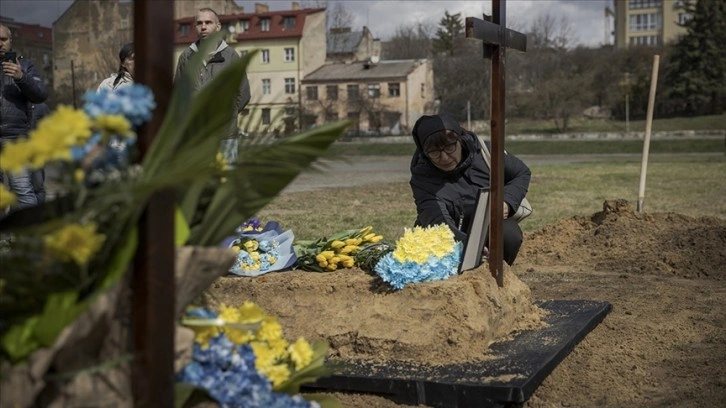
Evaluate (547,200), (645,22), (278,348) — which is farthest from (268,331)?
(645,22)

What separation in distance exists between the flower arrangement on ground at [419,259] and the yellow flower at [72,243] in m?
2.71

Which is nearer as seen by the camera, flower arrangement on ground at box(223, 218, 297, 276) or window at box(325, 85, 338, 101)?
flower arrangement on ground at box(223, 218, 297, 276)

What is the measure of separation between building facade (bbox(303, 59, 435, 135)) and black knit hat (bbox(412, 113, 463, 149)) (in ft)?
201

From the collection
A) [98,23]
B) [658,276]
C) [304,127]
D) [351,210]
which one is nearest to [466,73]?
[98,23]

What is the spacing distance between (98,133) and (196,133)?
0.82 ft

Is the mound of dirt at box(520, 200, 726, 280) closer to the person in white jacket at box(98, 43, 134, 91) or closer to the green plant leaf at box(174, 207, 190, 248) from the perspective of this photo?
the person in white jacket at box(98, 43, 134, 91)

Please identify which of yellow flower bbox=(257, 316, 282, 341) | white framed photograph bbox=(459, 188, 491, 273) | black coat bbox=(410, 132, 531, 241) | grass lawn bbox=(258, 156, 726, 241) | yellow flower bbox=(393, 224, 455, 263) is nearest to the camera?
yellow flower bbox=(257, 316, 282, 341)

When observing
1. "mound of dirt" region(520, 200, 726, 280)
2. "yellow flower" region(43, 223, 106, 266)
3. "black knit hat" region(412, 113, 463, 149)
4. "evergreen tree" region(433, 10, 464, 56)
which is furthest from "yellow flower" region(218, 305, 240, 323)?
"evergreen tree" region(433, 10, 464, 56)

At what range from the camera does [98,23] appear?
2581 inches

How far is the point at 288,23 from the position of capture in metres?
75.1

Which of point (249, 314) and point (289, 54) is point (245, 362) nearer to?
point (249, 314)

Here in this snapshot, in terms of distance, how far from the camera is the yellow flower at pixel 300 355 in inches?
117

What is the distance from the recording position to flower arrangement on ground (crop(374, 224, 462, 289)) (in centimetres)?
478

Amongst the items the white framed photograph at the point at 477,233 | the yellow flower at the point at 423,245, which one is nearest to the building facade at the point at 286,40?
the white framed photograph at the point at 477,233
